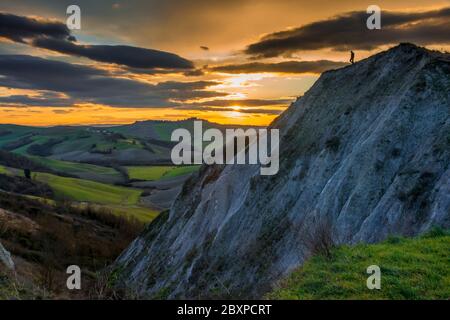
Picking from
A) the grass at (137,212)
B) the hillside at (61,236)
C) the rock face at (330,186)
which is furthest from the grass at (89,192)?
the rock face at (330,186)

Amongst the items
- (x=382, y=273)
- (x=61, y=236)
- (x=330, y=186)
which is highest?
(x=330, y=186)

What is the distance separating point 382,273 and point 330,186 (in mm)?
15197

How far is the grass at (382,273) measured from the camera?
519 inches

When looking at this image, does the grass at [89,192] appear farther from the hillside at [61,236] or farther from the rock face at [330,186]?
the rock face at [330,186]

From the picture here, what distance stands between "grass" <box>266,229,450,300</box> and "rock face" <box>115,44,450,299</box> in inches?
85.3

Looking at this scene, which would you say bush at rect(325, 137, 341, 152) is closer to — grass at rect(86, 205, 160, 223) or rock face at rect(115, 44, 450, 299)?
rock face at rect(115, 44, 450, 299)

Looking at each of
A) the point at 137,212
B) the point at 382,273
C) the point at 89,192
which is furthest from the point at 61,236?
the point at 89,192

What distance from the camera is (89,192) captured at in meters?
172

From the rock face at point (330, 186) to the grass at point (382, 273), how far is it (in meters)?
2.17

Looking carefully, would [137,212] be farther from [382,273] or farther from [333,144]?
[382,273]

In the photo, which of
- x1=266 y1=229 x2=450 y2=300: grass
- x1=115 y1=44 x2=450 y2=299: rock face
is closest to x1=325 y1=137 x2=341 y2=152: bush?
x1=115 y1=44 x2=450 y2=299: rock face
